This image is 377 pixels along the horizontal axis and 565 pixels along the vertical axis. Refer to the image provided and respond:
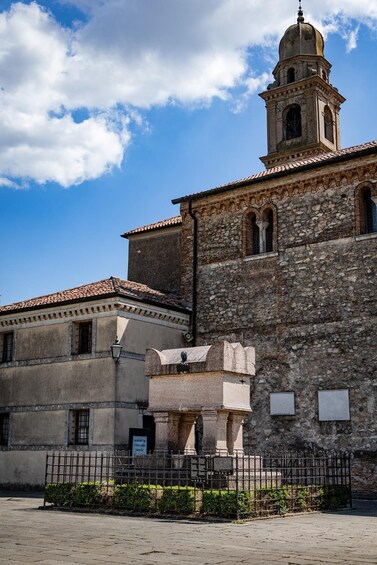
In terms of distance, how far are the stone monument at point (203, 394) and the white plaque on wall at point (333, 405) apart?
5.27 meters

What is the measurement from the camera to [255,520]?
1288 centimetres

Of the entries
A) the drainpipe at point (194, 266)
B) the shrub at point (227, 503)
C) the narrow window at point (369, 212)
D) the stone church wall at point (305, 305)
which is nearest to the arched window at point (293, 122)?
the drainpipe at point (194, 266)

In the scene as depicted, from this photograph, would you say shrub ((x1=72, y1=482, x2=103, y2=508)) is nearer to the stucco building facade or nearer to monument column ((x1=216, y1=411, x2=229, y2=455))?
monument column ((x1=216, y1=411, x2=229, y2=455))

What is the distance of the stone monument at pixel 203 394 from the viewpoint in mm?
15781

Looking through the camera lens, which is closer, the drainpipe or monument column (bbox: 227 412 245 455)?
monument column (bbox: 227 412 245 455)

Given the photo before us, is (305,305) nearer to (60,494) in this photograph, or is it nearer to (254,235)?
(254,235)

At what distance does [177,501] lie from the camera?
528 inches

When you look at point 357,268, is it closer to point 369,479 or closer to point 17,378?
point 369,479

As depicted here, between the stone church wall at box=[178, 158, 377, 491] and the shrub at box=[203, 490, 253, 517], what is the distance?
27.2ft

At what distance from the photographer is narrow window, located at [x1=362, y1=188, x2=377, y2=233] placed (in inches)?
859

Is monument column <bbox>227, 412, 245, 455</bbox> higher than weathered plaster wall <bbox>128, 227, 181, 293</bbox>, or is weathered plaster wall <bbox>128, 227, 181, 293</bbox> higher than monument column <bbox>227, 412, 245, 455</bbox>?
weathered plaster wall <bbox>128, 227, 181, 293</bbox>

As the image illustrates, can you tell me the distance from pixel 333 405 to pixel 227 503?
9.00m

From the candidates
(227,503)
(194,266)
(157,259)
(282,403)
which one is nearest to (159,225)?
(157,259)

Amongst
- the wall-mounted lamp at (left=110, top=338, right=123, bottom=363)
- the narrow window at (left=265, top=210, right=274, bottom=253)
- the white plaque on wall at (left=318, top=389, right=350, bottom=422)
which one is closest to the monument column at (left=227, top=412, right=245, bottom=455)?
the white plaque on wall at (left=318, top=389, right=350, bottom=422)
